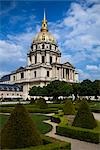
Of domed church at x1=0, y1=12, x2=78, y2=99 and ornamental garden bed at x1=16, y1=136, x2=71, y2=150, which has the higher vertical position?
domed church at x1=0, y1=12, x2=78, y2=99

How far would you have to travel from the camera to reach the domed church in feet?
353

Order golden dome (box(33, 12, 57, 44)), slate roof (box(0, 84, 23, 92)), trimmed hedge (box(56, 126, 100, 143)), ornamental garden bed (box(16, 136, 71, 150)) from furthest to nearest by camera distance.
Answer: slate roof (box(0, 84, 23, 92))
golden dome (box(33, 12, 57, 44))
trimmed hedge (box(56, 126, 100, 143))
ornamental garden bed (box(16, 136, 71, 150))

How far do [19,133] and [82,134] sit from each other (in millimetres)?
5756

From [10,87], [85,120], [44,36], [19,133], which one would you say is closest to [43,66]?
[44,36]

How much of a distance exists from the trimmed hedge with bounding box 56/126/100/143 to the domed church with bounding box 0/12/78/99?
89.3 meters

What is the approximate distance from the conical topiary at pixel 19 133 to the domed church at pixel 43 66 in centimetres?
9509

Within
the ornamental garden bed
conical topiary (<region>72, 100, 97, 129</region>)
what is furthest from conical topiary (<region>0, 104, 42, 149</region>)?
conical topiary (<region>72, 100, 97, 129</region>)

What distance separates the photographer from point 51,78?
10825 cm

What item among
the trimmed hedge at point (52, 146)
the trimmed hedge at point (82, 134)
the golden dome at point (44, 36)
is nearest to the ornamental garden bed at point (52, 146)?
the trimmed hedge at point (52, 146)

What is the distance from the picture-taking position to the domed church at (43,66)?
107625 millimetres

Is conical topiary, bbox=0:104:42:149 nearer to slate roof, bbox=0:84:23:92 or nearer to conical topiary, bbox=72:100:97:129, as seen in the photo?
conical topiary, bbox=72:100:97:129

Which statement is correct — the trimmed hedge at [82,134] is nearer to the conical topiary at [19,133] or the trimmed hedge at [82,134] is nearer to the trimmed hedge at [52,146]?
the trimmed hedge at [52,146]

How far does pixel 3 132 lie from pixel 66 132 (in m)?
6.68

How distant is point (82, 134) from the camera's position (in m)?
15.1
